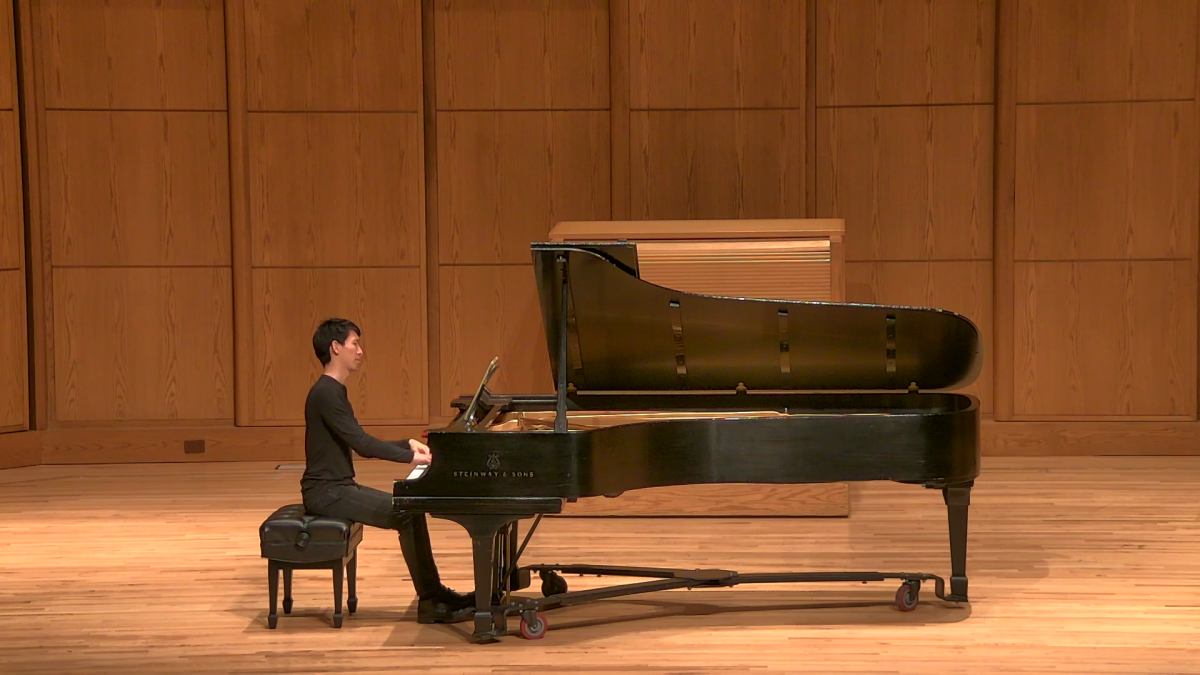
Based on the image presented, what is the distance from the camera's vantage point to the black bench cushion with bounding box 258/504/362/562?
420 centimetres

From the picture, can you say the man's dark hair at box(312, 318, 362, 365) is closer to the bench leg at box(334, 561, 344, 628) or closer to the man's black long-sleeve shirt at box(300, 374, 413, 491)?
the man's black long-sleeve shirt at box(300, 374, 413, 491)

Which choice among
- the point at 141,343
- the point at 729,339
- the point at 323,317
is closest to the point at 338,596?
the point at 729,339

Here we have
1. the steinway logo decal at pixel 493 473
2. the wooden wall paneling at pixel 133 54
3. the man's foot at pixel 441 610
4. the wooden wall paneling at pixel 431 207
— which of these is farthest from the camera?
the wooden wall paneling at pixel 431 207

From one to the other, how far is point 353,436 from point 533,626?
0.80m

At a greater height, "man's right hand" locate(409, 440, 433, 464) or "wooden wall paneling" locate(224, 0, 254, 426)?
"wooden wall paneling" locate(224, 0, 254, 426)

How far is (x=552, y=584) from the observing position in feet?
15.0

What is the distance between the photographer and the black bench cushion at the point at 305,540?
420 centimetres

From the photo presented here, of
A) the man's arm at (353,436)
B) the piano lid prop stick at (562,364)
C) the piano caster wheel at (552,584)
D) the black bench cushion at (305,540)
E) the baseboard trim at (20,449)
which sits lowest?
the piano caster wheel at (552,584)

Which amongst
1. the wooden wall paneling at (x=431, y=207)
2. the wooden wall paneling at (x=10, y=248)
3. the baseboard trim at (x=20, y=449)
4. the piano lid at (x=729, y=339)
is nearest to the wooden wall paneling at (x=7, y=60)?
the wooden wall paneling at (x=10, y=248)

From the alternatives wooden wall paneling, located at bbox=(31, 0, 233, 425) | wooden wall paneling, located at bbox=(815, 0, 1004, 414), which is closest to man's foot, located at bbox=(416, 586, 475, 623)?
wooden wall paneling, located at bbox=(31, 0, 233, 425)

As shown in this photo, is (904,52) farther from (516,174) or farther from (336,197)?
(336,197)

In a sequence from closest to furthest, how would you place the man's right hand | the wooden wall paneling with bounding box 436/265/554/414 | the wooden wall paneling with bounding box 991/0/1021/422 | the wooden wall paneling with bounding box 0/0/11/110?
1. the man's right hand
2. the wooden wall paneling with bounding box 0/0/11/110
3. the wooden wall paneling with bounding box 991/0/1021/422
4. the wooden wall paneling with bounding box 436/265/554/414

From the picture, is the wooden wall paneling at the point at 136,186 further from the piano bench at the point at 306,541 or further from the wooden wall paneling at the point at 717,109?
the piano bench at the point at 306,541

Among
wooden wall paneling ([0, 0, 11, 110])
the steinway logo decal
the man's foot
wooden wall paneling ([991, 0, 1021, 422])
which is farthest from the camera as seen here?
wooden wall paneling ([991, 0, 1021, 422])
